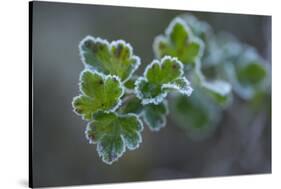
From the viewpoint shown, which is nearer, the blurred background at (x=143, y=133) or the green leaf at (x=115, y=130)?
the green leaf at (x=115, y=130)

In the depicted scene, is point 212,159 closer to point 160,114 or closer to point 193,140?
point 193,140

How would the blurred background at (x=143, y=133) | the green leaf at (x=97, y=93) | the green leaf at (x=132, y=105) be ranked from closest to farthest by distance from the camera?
the green leaf at (x=97, y=93) < the green leaf at (x=132, y=105) < the blurred background at (x=143, y=133)

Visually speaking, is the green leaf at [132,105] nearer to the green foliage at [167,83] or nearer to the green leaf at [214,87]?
the green foliage at [167,83]

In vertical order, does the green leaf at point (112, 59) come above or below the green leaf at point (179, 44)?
below

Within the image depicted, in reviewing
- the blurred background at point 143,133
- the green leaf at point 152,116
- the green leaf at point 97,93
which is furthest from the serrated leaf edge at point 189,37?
the green leaf at point 97,93

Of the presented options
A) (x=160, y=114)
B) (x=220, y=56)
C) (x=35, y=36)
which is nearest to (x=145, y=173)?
(x=160, y=114)

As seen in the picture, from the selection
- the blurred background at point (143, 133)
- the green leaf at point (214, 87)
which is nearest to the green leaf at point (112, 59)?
the blurred background at point (143, 133)

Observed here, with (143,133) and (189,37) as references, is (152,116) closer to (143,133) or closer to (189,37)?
(189,37)

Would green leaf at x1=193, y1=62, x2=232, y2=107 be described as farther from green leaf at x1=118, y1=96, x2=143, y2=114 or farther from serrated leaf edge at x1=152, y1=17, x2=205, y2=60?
green leaf at x1=118, y1=96, x2=143, y2=114

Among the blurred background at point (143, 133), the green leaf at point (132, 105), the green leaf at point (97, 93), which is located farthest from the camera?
the blurred background at point (143, 133)
